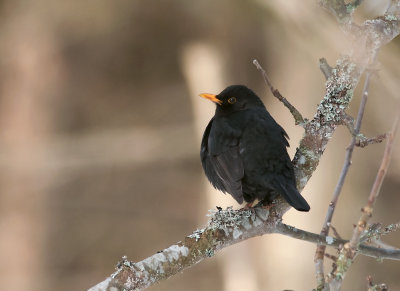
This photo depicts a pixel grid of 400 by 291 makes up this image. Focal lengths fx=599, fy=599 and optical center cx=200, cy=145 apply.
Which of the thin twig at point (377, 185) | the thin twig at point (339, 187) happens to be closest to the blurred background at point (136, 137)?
the thin twig at point (339, 187)

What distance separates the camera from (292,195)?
349 centimetres

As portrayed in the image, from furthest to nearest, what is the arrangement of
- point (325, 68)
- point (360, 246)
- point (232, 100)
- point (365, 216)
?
point (232, 100)
point (325, 68)
point (360, 246)
point (365, 216)

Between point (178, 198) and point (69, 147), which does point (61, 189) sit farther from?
point (178, 198)


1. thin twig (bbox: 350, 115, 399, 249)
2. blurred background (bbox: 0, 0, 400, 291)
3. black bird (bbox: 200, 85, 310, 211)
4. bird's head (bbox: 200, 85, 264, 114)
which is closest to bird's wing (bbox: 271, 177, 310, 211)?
black bird (bbox: 200, 85, 310, 211)

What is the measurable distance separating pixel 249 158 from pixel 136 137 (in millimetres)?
7321

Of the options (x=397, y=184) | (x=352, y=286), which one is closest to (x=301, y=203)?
(x=352, y=286)

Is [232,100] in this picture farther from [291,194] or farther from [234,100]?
[291,194]

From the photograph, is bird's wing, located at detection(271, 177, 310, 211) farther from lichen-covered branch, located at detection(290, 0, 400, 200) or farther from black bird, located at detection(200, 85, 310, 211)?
lichen-covered branch, located at detection(290, 0, 400, 200)

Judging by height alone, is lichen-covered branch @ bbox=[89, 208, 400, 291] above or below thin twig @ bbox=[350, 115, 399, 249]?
above

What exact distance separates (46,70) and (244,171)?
23.3 feet

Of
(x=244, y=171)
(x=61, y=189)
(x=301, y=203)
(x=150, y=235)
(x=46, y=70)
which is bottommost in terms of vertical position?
(x=301, y=203)

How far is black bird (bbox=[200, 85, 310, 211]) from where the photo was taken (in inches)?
146

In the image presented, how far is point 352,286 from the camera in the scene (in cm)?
882

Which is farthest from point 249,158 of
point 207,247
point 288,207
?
point 207,247
